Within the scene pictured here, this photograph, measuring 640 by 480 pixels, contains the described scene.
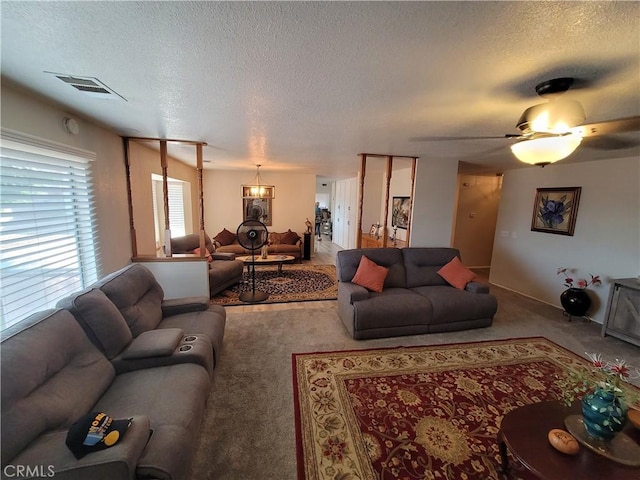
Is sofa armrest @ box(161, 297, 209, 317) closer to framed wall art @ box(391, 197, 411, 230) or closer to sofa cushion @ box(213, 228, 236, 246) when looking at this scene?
sofa cushion @ box(213, 228, 236, 246)

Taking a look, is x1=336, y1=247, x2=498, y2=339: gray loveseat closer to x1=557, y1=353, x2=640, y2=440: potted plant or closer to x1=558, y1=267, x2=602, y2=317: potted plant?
x1=558, y1=267, x2=602, y2=317: potted plant

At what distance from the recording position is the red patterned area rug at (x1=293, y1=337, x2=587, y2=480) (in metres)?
1.55

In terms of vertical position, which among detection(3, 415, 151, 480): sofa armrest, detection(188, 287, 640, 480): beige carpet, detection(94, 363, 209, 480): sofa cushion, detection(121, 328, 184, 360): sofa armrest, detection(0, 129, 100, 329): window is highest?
detection(0, 129, 100, 329): window

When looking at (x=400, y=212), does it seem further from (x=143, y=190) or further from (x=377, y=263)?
(x=143, y=190)

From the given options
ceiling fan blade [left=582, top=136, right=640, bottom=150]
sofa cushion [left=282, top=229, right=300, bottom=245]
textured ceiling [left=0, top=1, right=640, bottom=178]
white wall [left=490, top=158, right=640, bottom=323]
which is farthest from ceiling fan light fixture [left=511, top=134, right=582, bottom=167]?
sofa cushion [left=282, top=229, right=300, bottom=245]

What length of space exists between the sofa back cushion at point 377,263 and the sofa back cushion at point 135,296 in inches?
83.8

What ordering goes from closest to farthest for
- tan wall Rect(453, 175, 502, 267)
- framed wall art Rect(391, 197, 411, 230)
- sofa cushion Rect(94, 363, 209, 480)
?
1. sofa cushion Rect(94, 363, 209, 480)
2. framed wall art Rect(391, 197, 411, 230)
3. tan wall Rect(453, 175, 502, 267)

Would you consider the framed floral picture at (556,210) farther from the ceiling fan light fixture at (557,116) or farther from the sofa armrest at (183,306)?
the sofa armrest at (183,306)

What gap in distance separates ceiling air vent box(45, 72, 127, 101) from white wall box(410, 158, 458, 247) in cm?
393

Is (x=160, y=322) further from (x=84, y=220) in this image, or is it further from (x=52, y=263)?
(x=84, y=220)

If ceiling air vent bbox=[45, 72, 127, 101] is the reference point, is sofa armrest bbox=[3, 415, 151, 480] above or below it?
below

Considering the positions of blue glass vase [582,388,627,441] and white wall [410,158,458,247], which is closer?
blue glass vase [582,388,627,441]

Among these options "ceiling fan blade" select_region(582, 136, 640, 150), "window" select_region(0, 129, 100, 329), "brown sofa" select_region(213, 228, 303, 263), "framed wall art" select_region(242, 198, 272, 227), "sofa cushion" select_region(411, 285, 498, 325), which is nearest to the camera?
"window" select_region(0, 129, 100, 329)

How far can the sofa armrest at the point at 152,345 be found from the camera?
68.4 inches
